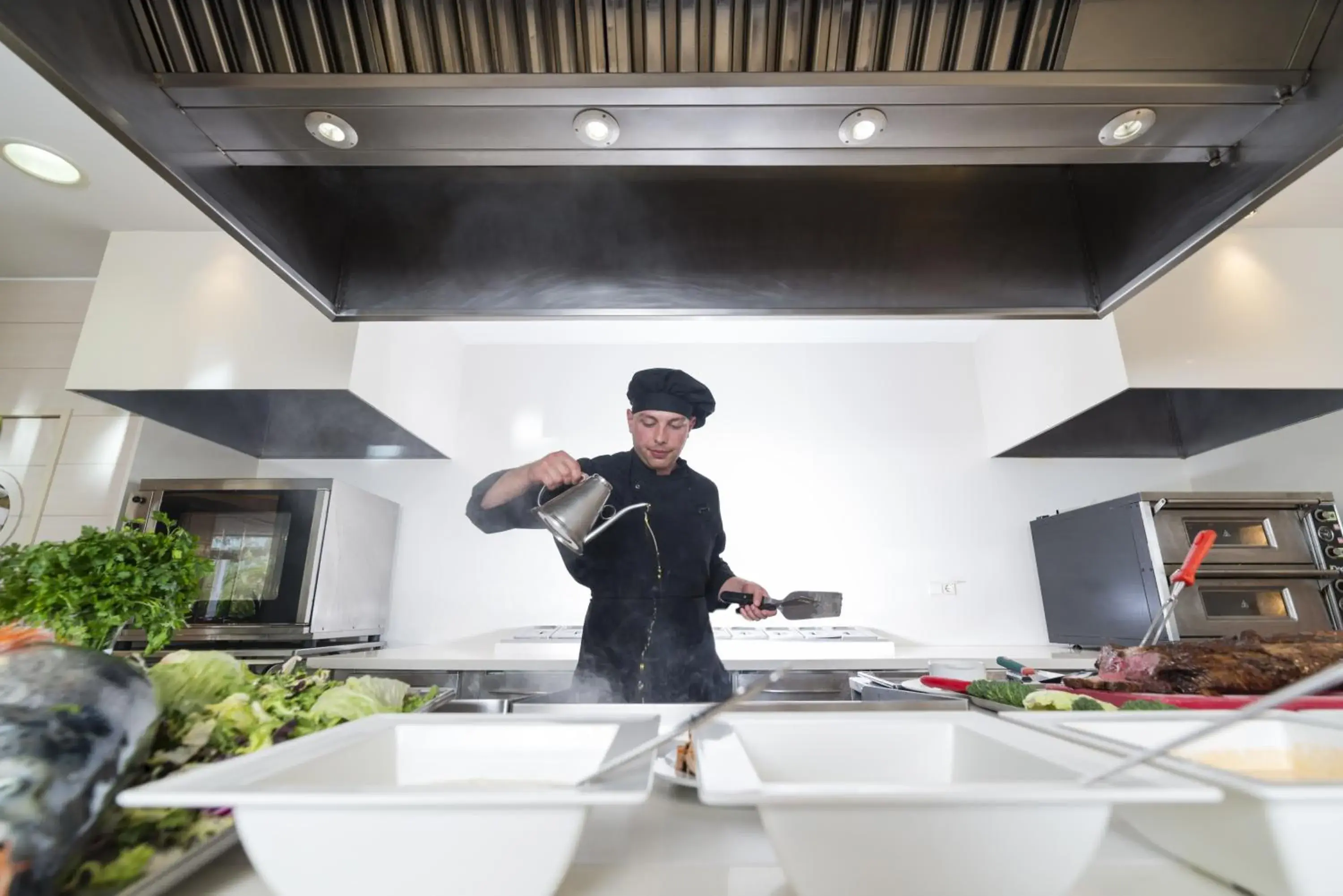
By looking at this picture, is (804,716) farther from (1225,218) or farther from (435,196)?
(435,196)

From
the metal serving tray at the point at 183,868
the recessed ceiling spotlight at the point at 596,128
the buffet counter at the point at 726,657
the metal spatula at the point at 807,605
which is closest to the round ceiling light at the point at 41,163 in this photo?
the buffet counter at the point at 726,657

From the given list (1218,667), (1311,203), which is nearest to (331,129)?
(1218,667)

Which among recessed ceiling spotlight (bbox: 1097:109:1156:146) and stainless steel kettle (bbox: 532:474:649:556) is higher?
recessed ceiling spotlight (bbox: 1097:109:1156:146)

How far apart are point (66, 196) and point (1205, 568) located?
3.86m

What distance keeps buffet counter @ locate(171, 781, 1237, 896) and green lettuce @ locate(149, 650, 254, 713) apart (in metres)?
0.18

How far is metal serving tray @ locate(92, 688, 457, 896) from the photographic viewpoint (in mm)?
320

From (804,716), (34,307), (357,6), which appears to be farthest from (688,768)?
(34,307)

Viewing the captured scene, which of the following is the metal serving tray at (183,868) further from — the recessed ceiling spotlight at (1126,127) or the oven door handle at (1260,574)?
the oven door handle at (1260,574)

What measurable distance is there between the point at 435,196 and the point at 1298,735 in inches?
51.1

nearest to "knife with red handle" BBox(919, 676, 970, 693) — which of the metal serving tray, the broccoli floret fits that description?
the broccoli floret

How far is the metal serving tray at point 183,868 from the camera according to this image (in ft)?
1.05

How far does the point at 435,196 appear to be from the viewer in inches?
37.7

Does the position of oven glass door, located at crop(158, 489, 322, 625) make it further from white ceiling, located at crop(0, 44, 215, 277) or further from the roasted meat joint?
the roasted meat joint

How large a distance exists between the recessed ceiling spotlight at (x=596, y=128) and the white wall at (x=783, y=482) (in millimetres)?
816
